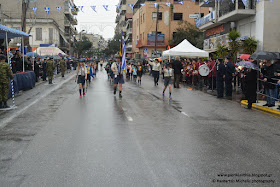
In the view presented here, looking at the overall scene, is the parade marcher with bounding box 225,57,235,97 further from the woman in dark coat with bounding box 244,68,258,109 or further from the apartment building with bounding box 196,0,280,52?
the apartment building with bounding box 196,0,280,52

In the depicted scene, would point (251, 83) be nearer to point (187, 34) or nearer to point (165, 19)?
point (187, 34)

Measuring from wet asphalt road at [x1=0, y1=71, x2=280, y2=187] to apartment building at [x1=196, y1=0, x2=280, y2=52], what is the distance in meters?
15.6

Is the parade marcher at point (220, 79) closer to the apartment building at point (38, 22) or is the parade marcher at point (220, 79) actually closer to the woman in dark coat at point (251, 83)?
the woman in dark coat at point (251, 83)

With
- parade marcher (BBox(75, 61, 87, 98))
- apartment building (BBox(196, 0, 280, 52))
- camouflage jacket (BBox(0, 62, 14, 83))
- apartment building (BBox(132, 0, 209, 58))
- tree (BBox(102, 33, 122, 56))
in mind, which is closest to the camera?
camouflage jacket (BBox(0, 62, 14, 83))

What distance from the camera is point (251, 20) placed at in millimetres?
27609

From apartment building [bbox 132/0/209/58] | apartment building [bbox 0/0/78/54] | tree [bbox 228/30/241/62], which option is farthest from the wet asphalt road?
apartment building [bbox 132/0/209/58]

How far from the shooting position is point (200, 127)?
29.5 ft

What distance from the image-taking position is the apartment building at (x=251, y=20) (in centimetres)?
2519

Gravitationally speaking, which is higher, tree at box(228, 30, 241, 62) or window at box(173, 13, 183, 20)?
window at box(173, 13, 183, 20)

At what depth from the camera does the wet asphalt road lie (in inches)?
194

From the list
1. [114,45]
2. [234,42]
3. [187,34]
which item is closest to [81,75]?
[234,42]

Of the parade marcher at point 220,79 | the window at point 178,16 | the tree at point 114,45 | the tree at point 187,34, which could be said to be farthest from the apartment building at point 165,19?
the parade marcher at point 220,79

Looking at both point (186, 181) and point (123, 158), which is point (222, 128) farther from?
point (186, 181)

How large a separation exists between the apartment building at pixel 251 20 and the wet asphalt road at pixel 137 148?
1562cm
